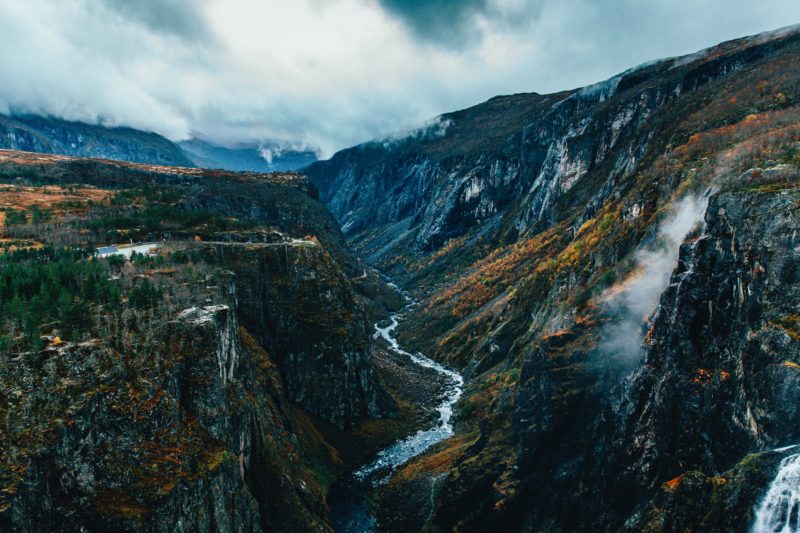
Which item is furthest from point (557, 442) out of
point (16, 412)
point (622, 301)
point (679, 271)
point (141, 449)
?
point (16, 412)

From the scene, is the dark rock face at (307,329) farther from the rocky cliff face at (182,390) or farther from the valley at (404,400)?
the valley at (404,400)

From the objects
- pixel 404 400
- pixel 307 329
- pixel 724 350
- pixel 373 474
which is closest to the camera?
pixel 724 350

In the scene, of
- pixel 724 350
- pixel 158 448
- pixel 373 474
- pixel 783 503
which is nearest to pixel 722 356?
pixel 724 350

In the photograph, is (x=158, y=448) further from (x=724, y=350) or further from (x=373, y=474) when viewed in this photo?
(x=724, y=350)

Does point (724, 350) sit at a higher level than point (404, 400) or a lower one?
higher

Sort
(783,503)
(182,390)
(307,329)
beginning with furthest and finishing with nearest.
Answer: (307,329) < (182,390) < (783,503)

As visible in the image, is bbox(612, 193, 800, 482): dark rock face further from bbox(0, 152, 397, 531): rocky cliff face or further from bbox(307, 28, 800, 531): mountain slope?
bbox(0, 152, 397, 531): rocky cliff face

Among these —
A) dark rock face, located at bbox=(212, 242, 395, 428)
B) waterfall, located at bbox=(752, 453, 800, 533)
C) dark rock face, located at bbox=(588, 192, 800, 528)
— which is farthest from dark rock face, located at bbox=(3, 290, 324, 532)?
waterfall, located at bbox=(752, 453, 800, 533)
